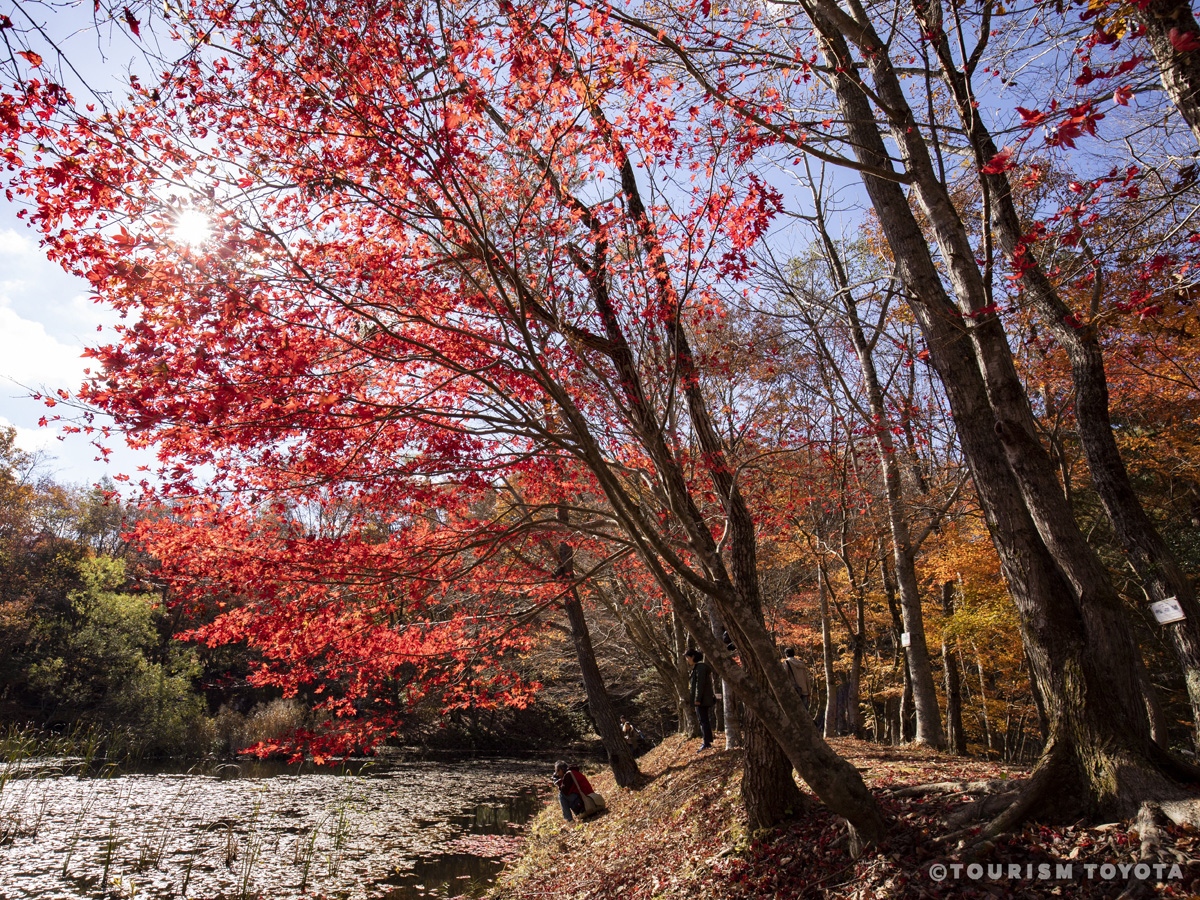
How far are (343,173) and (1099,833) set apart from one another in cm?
634

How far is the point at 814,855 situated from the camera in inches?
177

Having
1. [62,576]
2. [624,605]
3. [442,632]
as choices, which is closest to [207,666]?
[62,576]

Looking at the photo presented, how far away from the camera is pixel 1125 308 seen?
3.54 metres

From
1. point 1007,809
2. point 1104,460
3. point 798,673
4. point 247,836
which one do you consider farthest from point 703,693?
point 247,836

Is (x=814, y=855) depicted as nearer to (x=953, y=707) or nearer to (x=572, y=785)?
(x=572, y=785)

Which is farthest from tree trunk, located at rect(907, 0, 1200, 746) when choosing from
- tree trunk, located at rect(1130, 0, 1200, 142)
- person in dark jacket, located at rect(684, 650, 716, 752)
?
person in dark jacket, located at rect(684, 650, 716, 752)

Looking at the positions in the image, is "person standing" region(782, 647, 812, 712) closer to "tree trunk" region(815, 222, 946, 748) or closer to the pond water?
"tree trunk" region(815, 222, 946, 748)

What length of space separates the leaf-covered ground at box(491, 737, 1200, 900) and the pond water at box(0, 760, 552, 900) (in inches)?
65.2

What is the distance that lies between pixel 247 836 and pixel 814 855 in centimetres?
890

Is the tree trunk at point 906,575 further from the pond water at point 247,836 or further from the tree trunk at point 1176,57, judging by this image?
the pond water at point 247,836

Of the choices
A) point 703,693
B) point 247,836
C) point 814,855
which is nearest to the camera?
point 814,855

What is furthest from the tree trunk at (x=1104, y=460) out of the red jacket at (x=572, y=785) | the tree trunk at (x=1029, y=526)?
the red jacket at (x=572, y=785)

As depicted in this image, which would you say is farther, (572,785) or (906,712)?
(906,712)

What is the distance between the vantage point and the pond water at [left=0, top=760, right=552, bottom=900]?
7.70 m
